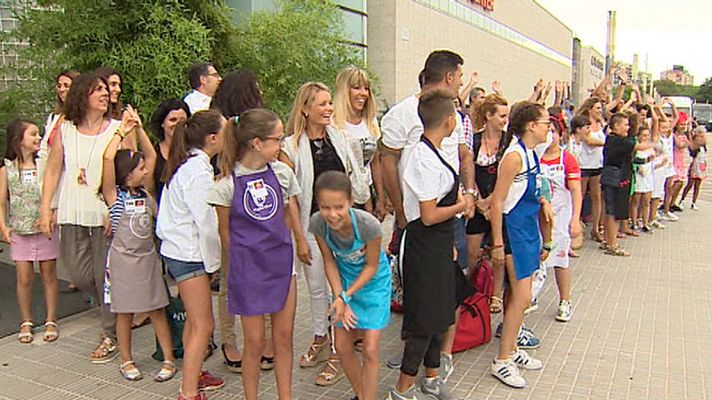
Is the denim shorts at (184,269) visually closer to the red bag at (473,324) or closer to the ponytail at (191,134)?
the ponytail at (191,134)

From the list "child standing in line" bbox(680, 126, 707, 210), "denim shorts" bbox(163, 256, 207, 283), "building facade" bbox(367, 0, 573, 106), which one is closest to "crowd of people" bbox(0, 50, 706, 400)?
"denim shorts" bbox(163, 256, 207, 283)

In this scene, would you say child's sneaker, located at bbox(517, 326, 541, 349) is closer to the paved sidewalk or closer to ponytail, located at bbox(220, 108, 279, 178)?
the paved sidewalk

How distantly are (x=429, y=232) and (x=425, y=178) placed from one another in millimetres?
307

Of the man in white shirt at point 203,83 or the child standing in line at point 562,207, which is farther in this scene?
the child standing in line at point 562,207

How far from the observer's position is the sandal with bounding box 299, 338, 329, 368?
159 inches

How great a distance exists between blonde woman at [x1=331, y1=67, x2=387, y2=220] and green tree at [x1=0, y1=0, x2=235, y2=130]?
3.14 m

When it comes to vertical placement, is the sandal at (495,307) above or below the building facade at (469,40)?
below

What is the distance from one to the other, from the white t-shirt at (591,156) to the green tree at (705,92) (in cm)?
10708

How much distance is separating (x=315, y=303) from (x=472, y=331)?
3.85 ft

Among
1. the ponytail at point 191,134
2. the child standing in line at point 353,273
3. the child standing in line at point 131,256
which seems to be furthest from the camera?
the child standing in line at point 131,256

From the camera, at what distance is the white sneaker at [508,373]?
146 inches

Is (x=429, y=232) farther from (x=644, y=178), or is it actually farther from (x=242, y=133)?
(x=644, y=178)

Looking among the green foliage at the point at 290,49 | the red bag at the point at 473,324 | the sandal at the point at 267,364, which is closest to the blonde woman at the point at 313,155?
the sandal at the point at 267,364

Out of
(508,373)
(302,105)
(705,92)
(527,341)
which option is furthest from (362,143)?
(705,92)
